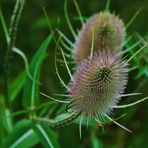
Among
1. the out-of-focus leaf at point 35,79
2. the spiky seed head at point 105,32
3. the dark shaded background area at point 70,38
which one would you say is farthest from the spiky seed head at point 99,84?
the dark shaded background area at point 70,38

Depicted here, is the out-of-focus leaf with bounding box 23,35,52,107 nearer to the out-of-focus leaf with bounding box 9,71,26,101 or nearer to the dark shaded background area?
the out-of-focus leaf with bounding box 9,71,26,101

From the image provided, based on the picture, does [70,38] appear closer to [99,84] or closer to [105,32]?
[105,32]

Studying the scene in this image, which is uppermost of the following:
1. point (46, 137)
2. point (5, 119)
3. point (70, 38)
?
point (70, 38)

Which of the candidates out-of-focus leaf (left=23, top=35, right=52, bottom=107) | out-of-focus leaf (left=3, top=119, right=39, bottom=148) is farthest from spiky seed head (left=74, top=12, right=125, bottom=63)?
out-of-focus leaf (left=3, top=119, right=39, bottom=148)

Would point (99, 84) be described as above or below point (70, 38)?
below

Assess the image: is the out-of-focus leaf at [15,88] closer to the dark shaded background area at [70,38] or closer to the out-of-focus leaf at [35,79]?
the out-of-focus leaf at [35,79]

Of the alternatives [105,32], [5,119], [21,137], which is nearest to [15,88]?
[5,119]
